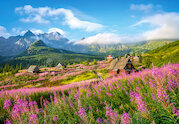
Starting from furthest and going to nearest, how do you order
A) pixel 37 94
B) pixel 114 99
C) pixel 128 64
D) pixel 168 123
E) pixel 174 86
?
pixel 128 64 < pixel 37 94 < pixel 114 99 < pixel 174 86 < pixel 168 123

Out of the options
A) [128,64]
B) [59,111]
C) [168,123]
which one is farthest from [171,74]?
[128,64]

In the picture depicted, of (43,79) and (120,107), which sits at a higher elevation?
(120,107)

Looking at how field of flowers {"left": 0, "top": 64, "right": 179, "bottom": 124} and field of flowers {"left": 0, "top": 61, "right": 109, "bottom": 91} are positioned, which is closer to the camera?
field of flowers {"left": 0, "top": 64, "right": 179, "bottom": 124}

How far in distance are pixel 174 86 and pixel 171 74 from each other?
Result: 384 millimetres

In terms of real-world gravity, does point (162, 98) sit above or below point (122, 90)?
above

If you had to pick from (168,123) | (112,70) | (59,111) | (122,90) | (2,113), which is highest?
(168,123)

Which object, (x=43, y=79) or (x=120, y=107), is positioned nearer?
(x=120, y=107)

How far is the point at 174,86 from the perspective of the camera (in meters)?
3.21

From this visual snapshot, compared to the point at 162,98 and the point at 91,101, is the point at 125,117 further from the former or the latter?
the point at 91,101

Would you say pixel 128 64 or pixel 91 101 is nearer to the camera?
pixel 91 101

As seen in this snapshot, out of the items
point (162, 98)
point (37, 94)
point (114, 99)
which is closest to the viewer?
point (162, 98)

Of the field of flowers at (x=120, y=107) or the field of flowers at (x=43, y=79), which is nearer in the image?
the field of flowers at (x=120, y=107)

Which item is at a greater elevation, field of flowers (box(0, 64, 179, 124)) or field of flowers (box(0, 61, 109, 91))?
field of flowers (box(0, 64, 179, 124))

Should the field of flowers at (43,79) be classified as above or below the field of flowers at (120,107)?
below
